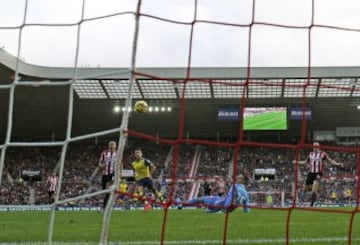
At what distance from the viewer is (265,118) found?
31953 millimetres

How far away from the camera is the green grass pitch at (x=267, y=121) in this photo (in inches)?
1256

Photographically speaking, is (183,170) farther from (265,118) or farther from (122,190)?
(122,190)

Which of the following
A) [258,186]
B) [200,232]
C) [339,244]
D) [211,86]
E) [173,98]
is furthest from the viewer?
[173,98]

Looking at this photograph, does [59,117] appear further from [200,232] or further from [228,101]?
[200,232]

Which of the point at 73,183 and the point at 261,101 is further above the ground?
the point at 261,101

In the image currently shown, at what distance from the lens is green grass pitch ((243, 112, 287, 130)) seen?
31891mm

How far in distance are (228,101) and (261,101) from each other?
1.98 metres

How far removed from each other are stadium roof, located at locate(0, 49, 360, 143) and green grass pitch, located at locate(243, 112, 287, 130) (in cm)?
122

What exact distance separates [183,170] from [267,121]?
20.8 feet

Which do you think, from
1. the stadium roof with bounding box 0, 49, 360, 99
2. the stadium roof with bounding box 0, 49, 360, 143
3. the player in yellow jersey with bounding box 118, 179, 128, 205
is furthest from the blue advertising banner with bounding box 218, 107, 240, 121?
the player in yellow jersey with bounding box 118, 179, 128, 205

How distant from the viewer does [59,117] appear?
3444 cm

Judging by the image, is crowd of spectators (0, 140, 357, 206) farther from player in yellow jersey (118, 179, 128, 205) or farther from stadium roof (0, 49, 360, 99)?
player in yellow jersey (118, 179, 128, 205)

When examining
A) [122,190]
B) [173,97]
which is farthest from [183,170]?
[122,190]

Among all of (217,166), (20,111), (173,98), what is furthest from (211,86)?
(20,111)
